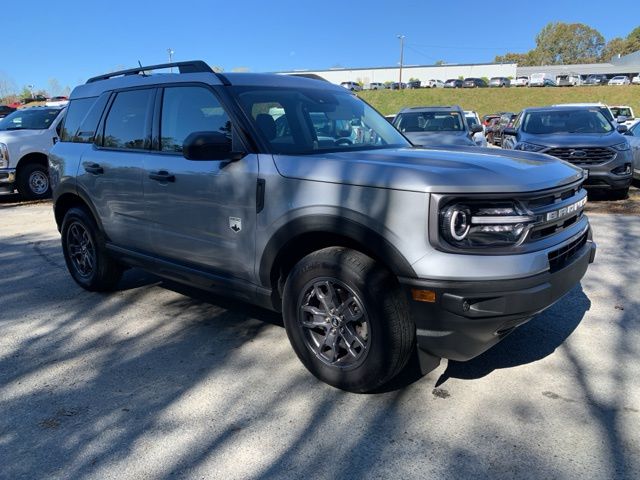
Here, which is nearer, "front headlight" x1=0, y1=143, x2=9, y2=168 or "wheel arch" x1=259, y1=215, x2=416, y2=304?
"wheel arch" x1=259, y1=215, x2=416, y2=304

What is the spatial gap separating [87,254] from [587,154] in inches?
306

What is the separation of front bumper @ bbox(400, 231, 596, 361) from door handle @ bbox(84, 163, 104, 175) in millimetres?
3126

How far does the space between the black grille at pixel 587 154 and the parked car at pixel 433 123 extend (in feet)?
5.81

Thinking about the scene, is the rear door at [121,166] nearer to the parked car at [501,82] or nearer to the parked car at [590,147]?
the parked car at [590,147]

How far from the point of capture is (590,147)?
350 inches

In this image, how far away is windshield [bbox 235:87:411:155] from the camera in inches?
143

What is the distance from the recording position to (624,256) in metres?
5.95

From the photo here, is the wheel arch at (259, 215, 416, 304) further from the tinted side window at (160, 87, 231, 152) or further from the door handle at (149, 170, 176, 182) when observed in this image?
the door handle at (149, 170, 176, 182)

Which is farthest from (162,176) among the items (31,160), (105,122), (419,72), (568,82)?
(419,72)

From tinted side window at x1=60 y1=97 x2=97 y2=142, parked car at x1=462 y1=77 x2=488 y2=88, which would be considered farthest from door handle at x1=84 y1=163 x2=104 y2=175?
parked car at x1=462 y1=77 x2=488 y2=88

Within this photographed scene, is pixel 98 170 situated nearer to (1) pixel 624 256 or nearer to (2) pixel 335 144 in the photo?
(2) pixel 335 144

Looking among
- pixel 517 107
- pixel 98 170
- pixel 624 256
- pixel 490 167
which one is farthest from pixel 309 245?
pixel 517 107

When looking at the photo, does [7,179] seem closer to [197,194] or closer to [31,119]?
[31,119]

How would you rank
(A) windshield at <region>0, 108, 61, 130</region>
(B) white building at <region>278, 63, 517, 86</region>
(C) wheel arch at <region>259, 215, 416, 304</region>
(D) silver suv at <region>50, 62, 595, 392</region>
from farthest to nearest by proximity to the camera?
(B) white building at <region>278, 63, 517, 86</region> → (A) windshield at <region>0, 108, 61, 130</region> → (C) wheel arch at <region>259, 215, 416, 304</region> → (D) silver suv at <region>50, 62, 595, 392</region>
